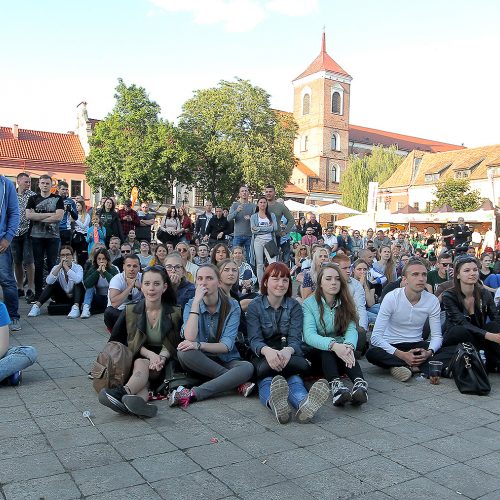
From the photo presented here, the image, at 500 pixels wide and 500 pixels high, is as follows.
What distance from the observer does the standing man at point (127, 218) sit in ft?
40.1

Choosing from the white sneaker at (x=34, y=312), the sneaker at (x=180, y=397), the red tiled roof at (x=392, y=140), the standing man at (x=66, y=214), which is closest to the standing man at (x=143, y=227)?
the standing man at (x=66, y=214)

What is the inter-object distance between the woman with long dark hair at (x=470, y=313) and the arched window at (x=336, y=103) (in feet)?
242

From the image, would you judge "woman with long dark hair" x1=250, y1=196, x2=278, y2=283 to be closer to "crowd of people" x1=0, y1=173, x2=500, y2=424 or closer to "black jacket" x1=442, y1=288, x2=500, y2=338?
"crowd of people" x1=0, y1=173, x2=500, y2=424

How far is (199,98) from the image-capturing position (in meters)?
45.2

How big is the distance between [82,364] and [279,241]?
6.46 m

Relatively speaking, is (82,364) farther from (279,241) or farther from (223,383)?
(279,241)

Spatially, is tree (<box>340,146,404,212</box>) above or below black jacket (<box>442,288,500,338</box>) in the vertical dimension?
above

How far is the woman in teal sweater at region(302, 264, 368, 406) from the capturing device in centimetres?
495

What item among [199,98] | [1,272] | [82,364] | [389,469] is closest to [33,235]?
[1,272]

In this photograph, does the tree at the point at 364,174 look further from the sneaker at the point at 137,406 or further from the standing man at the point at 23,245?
the sneaker at the point at 137,406

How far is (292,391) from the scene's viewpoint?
464 cm

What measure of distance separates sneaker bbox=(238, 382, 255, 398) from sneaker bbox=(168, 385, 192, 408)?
0.52 metres

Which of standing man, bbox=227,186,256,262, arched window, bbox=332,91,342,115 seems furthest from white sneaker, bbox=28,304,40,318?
arched window, bbox=332,91,342,115

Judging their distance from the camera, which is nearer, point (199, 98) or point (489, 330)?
point (489, 330)
